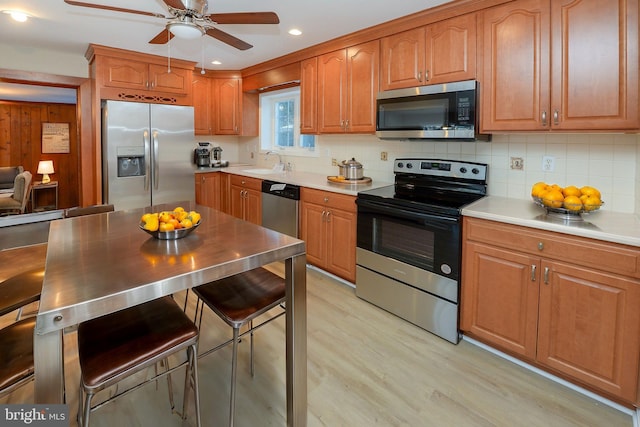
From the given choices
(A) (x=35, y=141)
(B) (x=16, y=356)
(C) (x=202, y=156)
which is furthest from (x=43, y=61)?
(A) (x=35, y=141)

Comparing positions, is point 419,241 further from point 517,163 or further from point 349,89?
point 349,89

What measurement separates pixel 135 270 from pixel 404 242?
1835 millimetres

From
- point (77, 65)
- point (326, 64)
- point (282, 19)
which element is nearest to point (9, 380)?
point (282, 19)

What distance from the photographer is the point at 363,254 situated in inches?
112

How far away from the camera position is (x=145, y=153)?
13.2 feet

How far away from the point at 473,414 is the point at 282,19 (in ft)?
9.72

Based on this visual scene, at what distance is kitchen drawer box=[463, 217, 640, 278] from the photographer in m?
1.64

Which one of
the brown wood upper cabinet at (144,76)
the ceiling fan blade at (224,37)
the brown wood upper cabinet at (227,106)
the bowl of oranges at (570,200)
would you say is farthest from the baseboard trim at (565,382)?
the brown wood upper cabinet at (144,76)

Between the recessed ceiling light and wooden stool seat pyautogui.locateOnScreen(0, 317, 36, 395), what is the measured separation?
2635 mm

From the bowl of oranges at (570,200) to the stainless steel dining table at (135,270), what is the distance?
1.46 metres

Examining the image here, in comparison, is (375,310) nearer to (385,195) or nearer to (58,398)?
(385,195)

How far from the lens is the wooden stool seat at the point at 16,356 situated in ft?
3.73

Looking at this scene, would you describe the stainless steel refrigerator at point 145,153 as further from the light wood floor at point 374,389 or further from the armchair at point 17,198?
the armchair at point 17,198

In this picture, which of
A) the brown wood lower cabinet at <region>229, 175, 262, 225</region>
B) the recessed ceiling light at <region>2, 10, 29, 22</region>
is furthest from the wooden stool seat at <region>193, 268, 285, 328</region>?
the recessed ceiling light at <region>2, 10, 29, 22</region>
